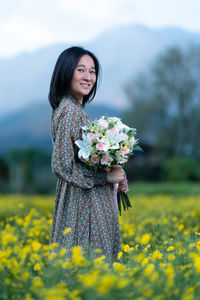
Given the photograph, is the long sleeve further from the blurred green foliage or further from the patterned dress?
the blurred green foliage

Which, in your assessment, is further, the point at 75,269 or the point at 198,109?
the point at 198,109

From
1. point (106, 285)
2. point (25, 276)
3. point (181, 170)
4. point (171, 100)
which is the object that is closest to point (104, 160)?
point (25, 276)

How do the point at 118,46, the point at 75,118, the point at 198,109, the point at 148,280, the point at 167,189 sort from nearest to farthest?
the point at 148,280 → the point at 75,118 → the point at 167,189 → the point at 198,109 → the point at 118,46

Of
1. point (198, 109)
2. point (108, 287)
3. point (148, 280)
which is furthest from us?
point (198, 109)

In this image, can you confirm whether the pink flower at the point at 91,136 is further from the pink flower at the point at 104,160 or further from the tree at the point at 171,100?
the tree at the point at 171,100

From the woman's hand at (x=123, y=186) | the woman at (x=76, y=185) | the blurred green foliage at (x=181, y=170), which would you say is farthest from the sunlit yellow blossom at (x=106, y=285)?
the blurred green foliage at (x=181, y=170)

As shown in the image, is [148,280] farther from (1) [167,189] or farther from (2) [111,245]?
(1) [167,189]

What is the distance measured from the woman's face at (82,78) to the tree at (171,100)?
1948 centimetres

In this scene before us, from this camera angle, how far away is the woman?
89.0 inches

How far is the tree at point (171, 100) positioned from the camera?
22.1 m

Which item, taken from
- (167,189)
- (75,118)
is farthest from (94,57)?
(167,189)

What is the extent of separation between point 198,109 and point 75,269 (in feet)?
70.3

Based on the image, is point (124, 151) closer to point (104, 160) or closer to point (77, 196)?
point (104, 160)

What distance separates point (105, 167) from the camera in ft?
7.71
